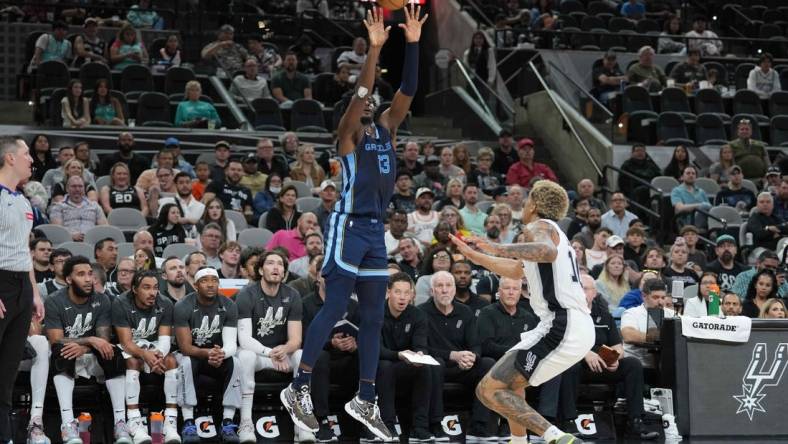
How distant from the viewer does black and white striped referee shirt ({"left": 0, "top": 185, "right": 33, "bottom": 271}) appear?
719 centimetres

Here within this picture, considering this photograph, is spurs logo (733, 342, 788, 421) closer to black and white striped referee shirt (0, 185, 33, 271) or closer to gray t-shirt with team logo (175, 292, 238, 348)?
gray t-shirt with team logo (175, 292, 238, 348)

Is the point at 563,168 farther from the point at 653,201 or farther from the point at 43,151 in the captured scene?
the point at 43,151

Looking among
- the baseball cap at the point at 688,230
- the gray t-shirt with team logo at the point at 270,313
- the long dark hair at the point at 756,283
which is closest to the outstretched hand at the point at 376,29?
the gray t-shirt with team logo at the point at 270,313

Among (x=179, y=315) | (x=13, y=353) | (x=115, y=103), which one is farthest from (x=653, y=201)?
(x=13, y=353)

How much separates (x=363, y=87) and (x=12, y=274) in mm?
2421

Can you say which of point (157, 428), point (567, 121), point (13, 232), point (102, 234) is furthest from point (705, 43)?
point (13, 232)

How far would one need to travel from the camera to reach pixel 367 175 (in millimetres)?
7578

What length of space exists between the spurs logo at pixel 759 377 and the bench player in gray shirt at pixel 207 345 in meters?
4.13

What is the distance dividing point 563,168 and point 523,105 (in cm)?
149

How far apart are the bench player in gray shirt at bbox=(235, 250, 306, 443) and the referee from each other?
8.22 ft

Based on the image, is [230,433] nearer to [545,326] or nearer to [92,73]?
[545,326]

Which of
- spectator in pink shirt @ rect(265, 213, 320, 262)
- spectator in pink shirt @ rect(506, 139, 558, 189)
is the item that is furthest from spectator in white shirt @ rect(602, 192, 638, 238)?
spectator in pink shirt @ rect(265, 213, 320, 262)

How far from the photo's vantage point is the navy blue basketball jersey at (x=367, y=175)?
757cm

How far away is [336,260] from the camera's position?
7539 mm
